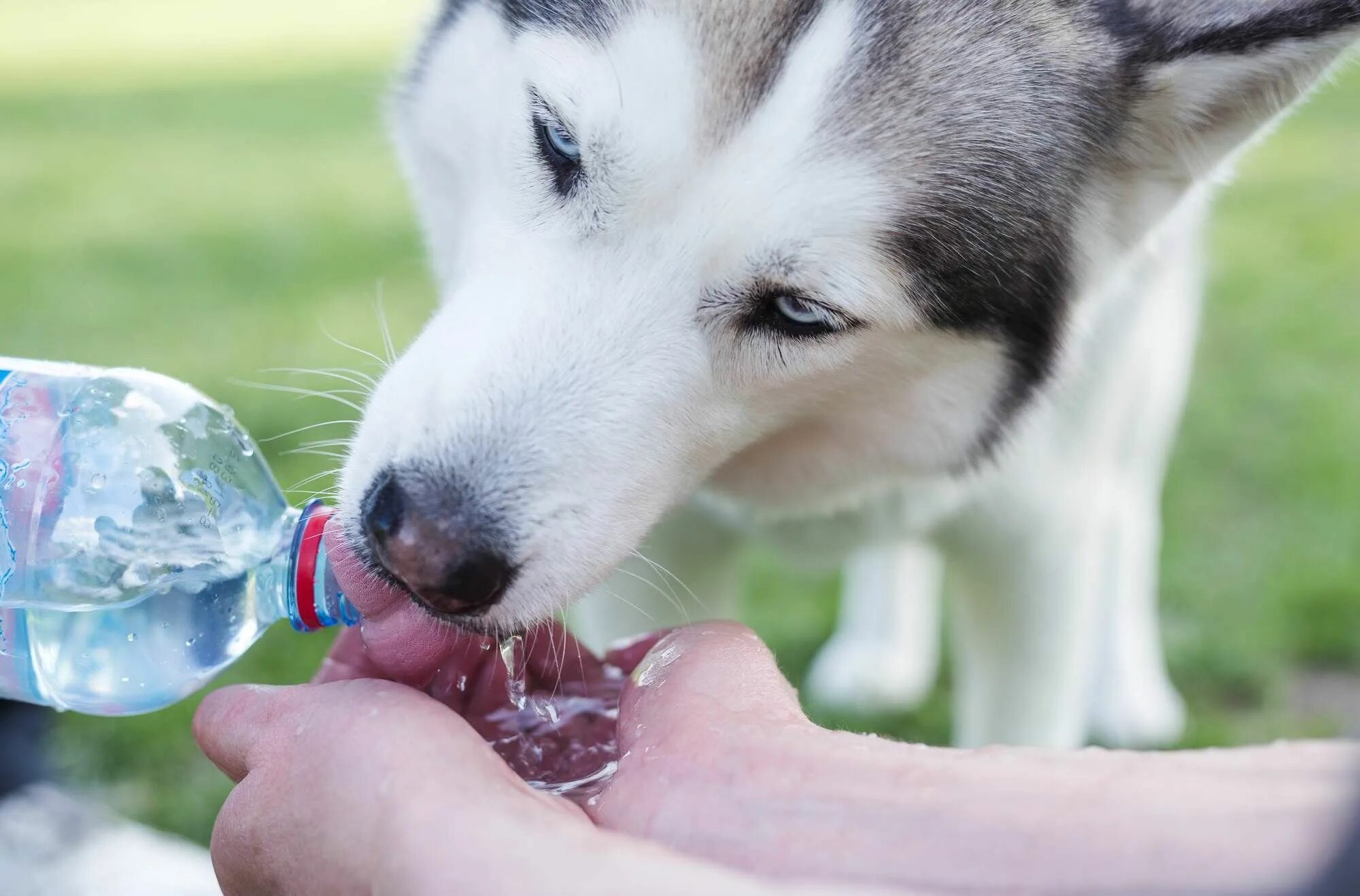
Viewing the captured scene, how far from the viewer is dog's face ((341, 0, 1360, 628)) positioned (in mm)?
1487

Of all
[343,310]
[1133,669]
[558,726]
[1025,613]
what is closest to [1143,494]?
[1133,669]

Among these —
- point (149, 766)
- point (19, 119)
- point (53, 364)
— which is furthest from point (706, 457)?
point (19, 119)

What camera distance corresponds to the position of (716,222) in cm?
152

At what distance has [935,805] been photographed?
1134mm

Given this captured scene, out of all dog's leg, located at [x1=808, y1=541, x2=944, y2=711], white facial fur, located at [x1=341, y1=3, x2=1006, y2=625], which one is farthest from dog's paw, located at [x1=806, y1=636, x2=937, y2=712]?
white facial fur, located at [x1=341, y1=3, x2=1006, y2=625]

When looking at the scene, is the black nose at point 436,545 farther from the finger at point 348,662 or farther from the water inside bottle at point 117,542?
the water inside bottle at point 117,542

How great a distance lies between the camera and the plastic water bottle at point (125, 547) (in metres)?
1.65

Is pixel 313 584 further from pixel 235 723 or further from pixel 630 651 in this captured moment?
pixel 630 651

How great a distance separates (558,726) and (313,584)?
1.27 ft

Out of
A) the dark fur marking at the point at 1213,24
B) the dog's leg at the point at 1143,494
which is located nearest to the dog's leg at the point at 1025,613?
the dog's leg at the point at 1143,494

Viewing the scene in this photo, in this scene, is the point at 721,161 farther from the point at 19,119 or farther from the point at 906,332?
the point at 19,119

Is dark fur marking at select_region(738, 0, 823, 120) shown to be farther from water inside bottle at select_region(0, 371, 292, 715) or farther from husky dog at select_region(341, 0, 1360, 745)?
water inside bottle at select_region(0, 371, 292, 715)

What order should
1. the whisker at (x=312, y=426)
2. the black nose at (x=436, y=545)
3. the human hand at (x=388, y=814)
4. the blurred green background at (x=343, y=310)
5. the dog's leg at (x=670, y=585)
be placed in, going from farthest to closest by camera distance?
the blurred green background at (x=343, y=310) < the dog's leg at (x=670, y=585) < the whisker at (x=312, y=426) < the black nose at (x=436, y=545) < the human hand at (x=388, y=814)

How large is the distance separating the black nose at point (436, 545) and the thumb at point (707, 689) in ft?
0.72
